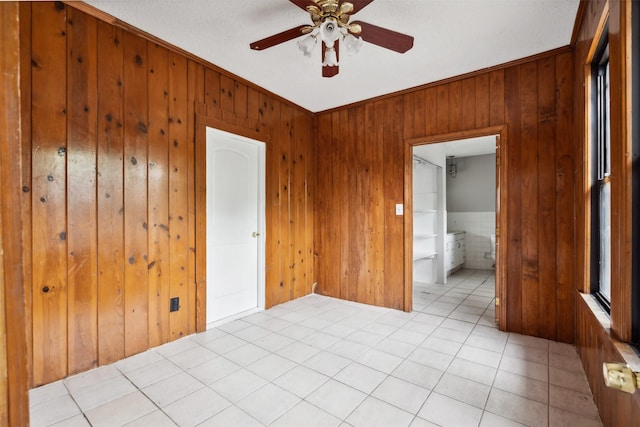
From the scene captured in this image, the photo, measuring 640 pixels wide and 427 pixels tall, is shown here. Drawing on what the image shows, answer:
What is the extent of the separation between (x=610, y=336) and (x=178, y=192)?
3.02 meters

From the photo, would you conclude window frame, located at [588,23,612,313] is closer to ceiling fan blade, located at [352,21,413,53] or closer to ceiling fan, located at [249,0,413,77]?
ceiling fan blade, located at [352,21,413,53]

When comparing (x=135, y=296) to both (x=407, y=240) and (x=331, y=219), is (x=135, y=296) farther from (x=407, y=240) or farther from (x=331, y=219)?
(x=407, y=240)

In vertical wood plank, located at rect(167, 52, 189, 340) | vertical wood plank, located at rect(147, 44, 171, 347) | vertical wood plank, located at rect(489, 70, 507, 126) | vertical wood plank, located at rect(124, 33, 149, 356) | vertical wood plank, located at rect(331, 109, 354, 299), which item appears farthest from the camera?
vertical wood plank, located at rect(331, 109, 354, 299)

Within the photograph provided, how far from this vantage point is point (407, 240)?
3.49 m

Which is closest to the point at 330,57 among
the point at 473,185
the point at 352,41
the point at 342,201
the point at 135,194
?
the point at 352,41

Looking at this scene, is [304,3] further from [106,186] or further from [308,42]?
[106,186]

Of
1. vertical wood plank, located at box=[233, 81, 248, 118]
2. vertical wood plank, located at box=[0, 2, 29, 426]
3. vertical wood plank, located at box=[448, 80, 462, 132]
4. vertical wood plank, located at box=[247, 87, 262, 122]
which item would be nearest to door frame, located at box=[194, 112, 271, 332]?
vertical wood plank, located at box=[233, 81, 248, 118]

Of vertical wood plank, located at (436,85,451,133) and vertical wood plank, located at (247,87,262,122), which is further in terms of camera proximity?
vertical wood plank, located at (247,87,262,122)

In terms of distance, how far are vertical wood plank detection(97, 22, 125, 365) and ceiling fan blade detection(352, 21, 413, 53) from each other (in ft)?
6.29

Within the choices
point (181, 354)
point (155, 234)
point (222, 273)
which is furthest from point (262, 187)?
point (181, 354)

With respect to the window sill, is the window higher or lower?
higher

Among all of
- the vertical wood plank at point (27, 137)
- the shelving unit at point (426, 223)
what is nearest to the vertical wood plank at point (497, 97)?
the shelving unit at point (426, 223)

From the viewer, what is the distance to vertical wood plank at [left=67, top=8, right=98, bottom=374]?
6.81ft

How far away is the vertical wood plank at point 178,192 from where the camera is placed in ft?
8.69
